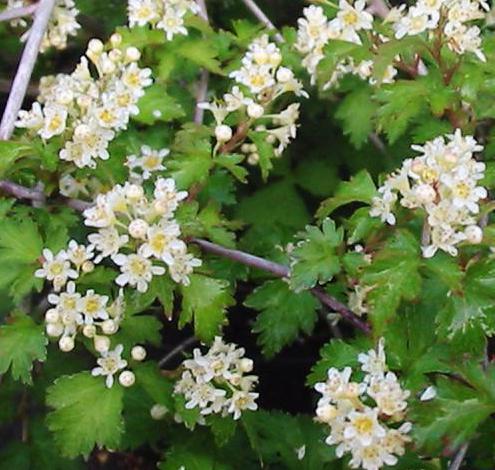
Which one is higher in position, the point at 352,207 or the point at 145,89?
the point at 145,89

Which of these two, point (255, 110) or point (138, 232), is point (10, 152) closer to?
point (138, 232)

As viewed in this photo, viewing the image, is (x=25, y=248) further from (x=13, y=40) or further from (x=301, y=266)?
(x=13, y=40)

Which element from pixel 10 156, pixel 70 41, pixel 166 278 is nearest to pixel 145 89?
pixel 10 156

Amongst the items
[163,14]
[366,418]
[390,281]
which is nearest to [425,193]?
[390,281]

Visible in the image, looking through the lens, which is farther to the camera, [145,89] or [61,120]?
[145,89]

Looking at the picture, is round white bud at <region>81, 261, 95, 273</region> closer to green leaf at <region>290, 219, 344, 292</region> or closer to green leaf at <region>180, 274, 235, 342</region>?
green leaf at <region>180, 274, 235, 342</region>

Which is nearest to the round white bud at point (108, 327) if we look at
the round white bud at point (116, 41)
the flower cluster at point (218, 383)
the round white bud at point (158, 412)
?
the flower cluster at point (218, 383)

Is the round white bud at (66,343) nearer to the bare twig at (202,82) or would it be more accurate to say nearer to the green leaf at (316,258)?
the green leaf at (316,258)
